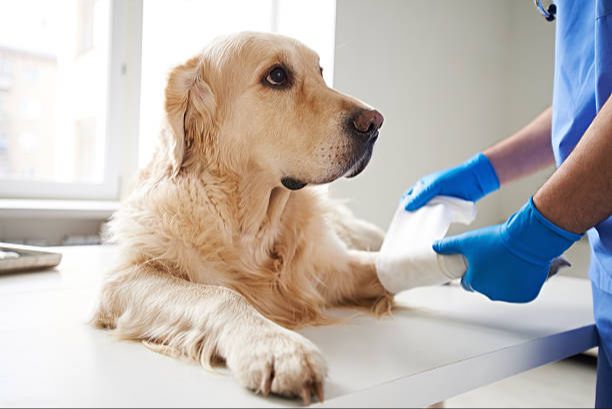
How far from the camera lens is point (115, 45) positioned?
2.72 metres

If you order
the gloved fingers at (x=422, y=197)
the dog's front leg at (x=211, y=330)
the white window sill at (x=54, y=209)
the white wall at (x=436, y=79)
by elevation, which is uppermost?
the white wall at (x=436, y=79)

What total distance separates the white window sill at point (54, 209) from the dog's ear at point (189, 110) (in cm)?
152

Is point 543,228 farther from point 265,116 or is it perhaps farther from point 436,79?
point 436,79

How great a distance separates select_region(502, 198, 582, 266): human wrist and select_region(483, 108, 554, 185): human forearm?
50cm

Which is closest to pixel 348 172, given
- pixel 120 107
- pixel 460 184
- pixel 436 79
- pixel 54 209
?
pixel 460 184

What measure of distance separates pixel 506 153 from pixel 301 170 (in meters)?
0.63

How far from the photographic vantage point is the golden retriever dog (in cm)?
94

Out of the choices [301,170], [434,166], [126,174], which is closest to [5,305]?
[301,170]

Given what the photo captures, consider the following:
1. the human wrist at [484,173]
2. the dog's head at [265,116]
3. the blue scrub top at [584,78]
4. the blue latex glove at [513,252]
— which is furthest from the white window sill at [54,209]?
the blue scrub top at [584,78]

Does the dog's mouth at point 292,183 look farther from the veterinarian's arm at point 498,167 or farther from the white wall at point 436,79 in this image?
the white wall at point 436,79

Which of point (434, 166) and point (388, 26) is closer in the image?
point (388, 26)

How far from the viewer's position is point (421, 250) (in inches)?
39.3

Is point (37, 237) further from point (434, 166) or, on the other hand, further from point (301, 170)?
point (434, 166)

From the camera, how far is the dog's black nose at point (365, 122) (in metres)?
0.97
